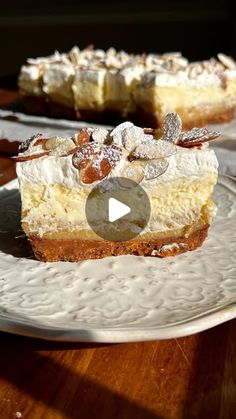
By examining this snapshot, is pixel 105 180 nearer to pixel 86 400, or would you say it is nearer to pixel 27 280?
pixel 27 280

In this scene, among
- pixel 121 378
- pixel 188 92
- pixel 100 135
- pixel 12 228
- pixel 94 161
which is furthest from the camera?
pixel 188 92

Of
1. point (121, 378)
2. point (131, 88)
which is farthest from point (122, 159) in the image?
point (131, 88)

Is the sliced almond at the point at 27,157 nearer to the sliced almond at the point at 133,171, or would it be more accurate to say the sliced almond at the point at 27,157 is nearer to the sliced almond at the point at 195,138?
the sliced almond at the point at 133,171

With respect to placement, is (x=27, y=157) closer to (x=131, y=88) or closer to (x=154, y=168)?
(x=154, y=168)

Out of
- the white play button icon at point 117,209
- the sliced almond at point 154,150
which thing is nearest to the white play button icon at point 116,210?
the white play button icon at point 117,209

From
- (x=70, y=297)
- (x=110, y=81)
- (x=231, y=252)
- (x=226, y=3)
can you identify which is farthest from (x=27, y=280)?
(x=226, y=3)

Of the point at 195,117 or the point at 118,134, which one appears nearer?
the point at 118,134
